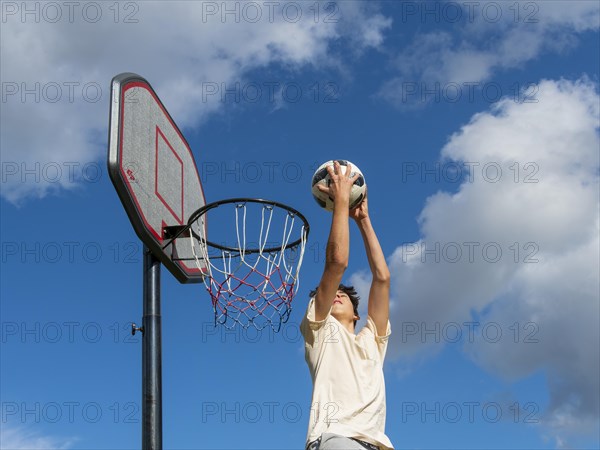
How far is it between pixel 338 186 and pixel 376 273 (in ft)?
2.26

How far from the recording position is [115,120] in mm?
6773

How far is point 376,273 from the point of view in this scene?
5234mm

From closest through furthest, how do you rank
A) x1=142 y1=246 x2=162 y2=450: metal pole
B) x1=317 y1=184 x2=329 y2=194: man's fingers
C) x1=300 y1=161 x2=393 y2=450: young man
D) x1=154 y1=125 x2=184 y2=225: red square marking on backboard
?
1. x1=300 y1=161 x2=393 y2=450: young man
2. x1=317 y1=184 x2=329 y2=194: man's fingers
3. x1=142 y1=246 x2=162 y2=450: metal pole
4. x1=154 y1=125 x2=184 y2=225: red square marking on backboard

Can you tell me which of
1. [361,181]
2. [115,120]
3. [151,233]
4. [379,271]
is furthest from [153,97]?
[379,271]

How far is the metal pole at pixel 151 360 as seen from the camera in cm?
636

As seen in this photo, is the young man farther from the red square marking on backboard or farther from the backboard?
the red square marking on backboard

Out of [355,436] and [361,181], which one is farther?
[361,181]

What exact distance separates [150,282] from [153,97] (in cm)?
197

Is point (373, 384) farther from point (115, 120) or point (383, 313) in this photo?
point (115, 120)

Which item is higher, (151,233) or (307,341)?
(151,233)

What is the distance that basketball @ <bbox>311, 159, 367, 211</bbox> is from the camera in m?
5.52

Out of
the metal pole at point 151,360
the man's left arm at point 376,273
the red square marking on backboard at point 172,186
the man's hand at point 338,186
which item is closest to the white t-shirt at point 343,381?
the man's left arm at point 376,273

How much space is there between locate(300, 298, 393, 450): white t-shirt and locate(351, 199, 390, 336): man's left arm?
0.22 m

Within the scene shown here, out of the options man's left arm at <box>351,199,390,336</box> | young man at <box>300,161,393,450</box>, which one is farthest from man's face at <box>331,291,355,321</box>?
man's left arm at <box>351,199,390,336</box>
